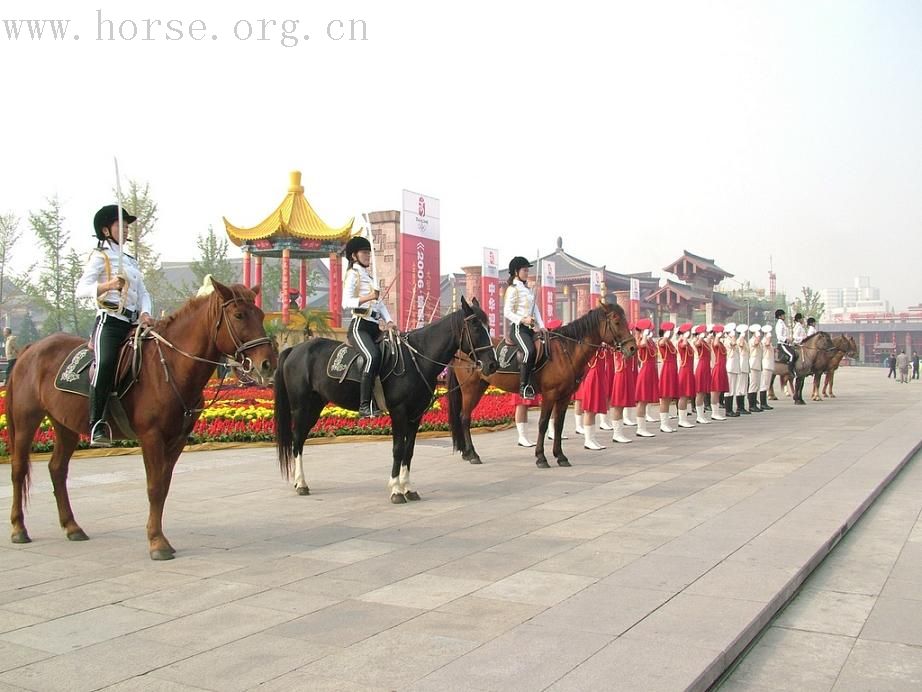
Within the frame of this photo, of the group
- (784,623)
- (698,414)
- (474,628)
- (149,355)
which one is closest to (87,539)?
(149,355)

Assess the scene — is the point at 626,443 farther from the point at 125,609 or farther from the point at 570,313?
the point at 570,313

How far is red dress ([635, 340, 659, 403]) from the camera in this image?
14141 mm

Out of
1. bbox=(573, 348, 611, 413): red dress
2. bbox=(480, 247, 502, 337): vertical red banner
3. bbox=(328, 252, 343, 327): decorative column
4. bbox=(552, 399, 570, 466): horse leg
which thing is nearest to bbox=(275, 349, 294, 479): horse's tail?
bbox=(552, 399, 570, 466): horse leg

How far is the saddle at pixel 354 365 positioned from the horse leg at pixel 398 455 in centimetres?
24

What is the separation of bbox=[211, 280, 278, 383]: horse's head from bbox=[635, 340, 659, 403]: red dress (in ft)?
30.3

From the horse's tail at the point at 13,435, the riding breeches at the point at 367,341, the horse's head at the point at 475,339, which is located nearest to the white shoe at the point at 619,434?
the horse's head at the point at 475,339

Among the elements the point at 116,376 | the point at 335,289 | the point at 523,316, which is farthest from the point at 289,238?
the point at 116,376

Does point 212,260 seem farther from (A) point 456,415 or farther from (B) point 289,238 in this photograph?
(A) point 456,415

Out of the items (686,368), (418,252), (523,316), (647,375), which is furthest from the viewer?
(418,252)

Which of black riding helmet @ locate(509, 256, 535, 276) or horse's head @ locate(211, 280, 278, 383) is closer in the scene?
horse's head @ locate(211, 280, 278, 383)

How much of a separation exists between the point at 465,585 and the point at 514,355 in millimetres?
5992

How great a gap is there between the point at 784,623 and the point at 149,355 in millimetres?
4595

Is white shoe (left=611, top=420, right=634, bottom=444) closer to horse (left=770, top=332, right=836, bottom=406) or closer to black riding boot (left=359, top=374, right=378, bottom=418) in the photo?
black riding boot (left=359, top=374, right=378, bottom=418)

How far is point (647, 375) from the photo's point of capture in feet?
47.0
